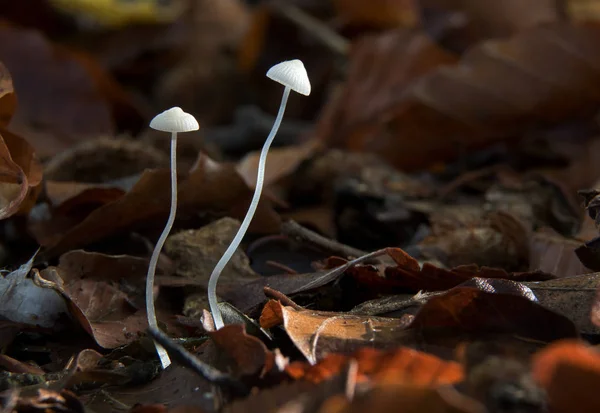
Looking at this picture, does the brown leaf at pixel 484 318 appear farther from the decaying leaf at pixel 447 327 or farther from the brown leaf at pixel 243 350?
the brown leaf at pixel 243 350

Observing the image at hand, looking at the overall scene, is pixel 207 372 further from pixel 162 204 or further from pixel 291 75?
pixel 162 204

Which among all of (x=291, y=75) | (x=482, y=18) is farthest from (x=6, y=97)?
(x=482, y=18)

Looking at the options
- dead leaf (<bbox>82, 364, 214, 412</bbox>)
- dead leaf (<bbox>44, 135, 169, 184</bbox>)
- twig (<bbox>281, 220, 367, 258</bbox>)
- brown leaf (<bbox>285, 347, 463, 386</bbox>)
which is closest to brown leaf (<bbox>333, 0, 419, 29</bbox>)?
dead leaf (<bbox>44, 135, 169, 184</bbox>)

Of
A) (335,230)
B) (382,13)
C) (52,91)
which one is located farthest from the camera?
(382,13)

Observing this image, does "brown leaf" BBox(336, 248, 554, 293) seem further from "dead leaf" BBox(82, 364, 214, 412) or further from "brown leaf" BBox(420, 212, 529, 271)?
"dead leaf" BBox(82, 364, 214, 412)

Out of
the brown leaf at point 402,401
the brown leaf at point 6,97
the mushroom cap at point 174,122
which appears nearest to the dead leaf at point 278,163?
the brown leaf at point 6,97
